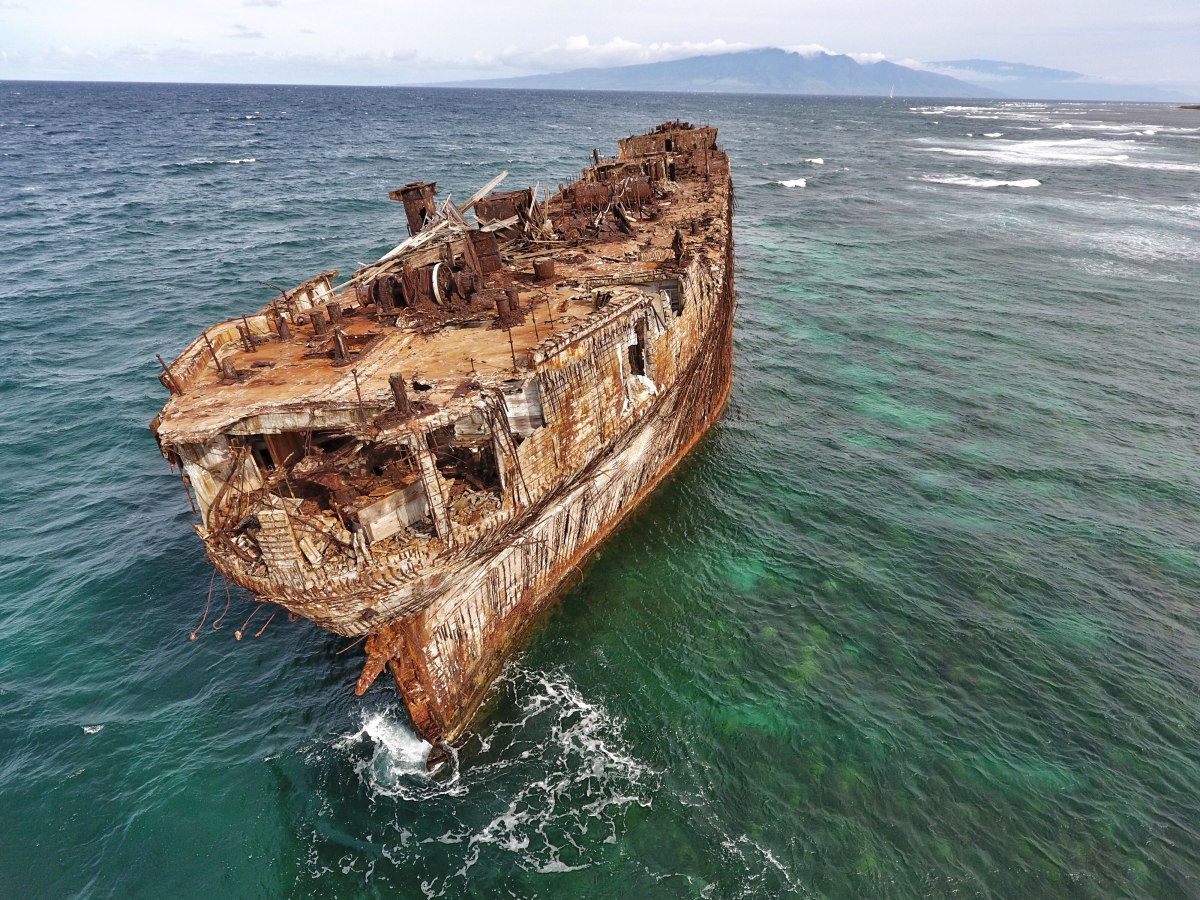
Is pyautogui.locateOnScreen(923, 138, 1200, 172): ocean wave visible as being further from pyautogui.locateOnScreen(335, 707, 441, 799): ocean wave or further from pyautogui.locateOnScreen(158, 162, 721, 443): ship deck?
pyautogui.locateOnScreen(335, 707, 441, 799): ocean wave

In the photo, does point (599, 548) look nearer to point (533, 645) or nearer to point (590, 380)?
point (533, 645)

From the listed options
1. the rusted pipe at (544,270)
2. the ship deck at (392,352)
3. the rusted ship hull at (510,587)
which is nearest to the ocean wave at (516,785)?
the rusted ship hull at (510,587)

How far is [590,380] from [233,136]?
123 m

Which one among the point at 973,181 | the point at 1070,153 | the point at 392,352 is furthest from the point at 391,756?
the point at 1070,153

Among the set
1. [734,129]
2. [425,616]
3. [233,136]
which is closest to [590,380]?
[425,616]

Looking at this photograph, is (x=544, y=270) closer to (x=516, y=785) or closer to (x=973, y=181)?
(x=516, y=785)

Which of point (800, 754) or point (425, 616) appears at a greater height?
point (425, 616)

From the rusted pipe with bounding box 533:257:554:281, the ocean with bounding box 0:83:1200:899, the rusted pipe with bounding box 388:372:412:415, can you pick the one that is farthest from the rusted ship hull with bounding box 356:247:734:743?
the rusted pipe with bounding box 533:257:554:281

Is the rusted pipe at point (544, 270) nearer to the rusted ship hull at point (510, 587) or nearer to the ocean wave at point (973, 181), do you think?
the rusted ship hull at point (510, 587)

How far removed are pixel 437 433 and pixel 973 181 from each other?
85.1 metres

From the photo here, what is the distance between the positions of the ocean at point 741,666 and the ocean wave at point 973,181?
46.7m

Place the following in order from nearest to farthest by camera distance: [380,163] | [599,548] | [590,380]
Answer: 1. [590,380]
2. [599,548]
3. [380,163]

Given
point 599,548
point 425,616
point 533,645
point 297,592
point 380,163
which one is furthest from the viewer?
point 380,163

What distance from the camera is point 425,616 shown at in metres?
12.3
